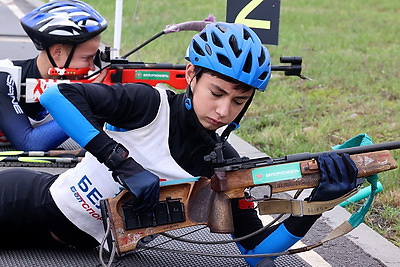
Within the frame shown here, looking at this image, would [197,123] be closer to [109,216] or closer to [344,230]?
[109,216]

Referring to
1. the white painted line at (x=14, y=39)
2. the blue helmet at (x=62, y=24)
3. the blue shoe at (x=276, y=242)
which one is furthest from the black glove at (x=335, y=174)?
the white painted line at (x=14, y=39)

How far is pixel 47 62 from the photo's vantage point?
20.2ft

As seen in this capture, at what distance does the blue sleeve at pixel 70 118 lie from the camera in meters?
3.51

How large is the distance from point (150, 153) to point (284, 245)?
2.65ft

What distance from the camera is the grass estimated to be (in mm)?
7098

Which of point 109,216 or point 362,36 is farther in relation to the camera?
point 362,36

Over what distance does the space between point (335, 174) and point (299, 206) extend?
0.84 feet

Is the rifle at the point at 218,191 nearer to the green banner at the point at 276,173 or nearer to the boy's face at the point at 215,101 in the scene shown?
the green banner at the point at 276,173

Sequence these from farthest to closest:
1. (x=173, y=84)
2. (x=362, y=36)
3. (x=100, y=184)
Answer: (x=362, y=36) → (x=173, y=84) → (x=100, y=184)

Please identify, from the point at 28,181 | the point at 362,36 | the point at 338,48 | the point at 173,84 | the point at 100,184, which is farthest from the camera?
the point at 362,36

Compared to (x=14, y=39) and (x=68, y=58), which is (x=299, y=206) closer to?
(x=68, y=58)

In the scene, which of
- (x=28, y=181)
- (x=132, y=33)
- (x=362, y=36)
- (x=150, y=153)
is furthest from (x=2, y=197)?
(x=362, y=36)

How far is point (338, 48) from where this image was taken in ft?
40.5

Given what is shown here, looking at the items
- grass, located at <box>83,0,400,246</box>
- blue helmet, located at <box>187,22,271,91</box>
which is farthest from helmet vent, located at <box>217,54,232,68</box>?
grass, located at <box>83,0,400,246</box>
